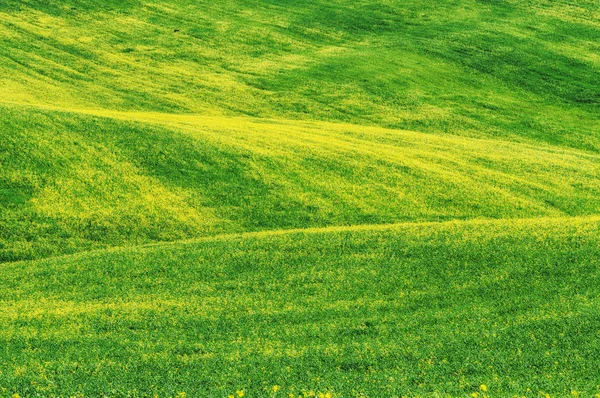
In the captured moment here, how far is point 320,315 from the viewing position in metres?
17.6

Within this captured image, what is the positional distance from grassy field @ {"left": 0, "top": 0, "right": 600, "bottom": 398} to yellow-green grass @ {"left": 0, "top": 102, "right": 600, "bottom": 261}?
12 cm

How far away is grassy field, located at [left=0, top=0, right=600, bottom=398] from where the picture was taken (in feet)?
49.3

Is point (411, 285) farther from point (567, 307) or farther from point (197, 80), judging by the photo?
point (197, 80)

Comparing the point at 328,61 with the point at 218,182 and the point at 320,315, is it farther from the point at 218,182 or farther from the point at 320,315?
the point at 320,315

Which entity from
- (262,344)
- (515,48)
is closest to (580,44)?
(515,48)

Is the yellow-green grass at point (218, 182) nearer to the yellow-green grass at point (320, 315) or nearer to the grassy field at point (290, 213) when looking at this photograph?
the grassy field at point (290, 213)

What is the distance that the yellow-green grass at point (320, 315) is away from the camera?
14188 mm

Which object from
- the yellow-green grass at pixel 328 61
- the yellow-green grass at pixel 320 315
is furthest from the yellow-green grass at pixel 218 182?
the yellow-green grass at pixel 328 61

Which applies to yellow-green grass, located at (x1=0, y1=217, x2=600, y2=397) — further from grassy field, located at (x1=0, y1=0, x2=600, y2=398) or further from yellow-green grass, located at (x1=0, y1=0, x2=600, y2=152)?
yellow-green grass, located at (x1=0, y1=0, x2=600, y2=152)

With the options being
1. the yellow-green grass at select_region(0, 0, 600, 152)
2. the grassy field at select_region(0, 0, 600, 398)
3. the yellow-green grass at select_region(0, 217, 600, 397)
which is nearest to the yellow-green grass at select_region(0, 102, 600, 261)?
the grassy field at select_region(0, 0, 600, 398)

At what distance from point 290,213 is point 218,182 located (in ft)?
13.3

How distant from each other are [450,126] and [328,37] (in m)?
21.5

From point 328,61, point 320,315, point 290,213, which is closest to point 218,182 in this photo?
point 290,213

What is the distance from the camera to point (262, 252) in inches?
866
